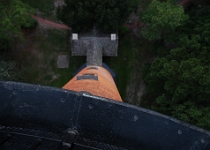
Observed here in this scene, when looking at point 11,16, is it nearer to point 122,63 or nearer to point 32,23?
point 32,23

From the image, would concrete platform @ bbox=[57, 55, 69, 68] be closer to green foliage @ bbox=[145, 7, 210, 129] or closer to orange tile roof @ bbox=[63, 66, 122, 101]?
orange tile roof @ bbox=[63, 66, 122, 101]

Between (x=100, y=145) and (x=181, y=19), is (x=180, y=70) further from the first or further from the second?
(x=100, y=145)

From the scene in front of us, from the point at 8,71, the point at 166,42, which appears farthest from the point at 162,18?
the point at 8,71

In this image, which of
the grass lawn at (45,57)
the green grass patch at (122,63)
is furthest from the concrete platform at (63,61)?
the green grass patch at (122,63)

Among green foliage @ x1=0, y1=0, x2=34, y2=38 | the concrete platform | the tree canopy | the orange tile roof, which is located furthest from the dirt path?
the orange tile roof

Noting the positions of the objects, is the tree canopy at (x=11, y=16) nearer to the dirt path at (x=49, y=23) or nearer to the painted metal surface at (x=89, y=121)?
the dirt path at (x=49, y=23)

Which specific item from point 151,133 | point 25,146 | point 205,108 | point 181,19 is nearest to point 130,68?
point 181,19
